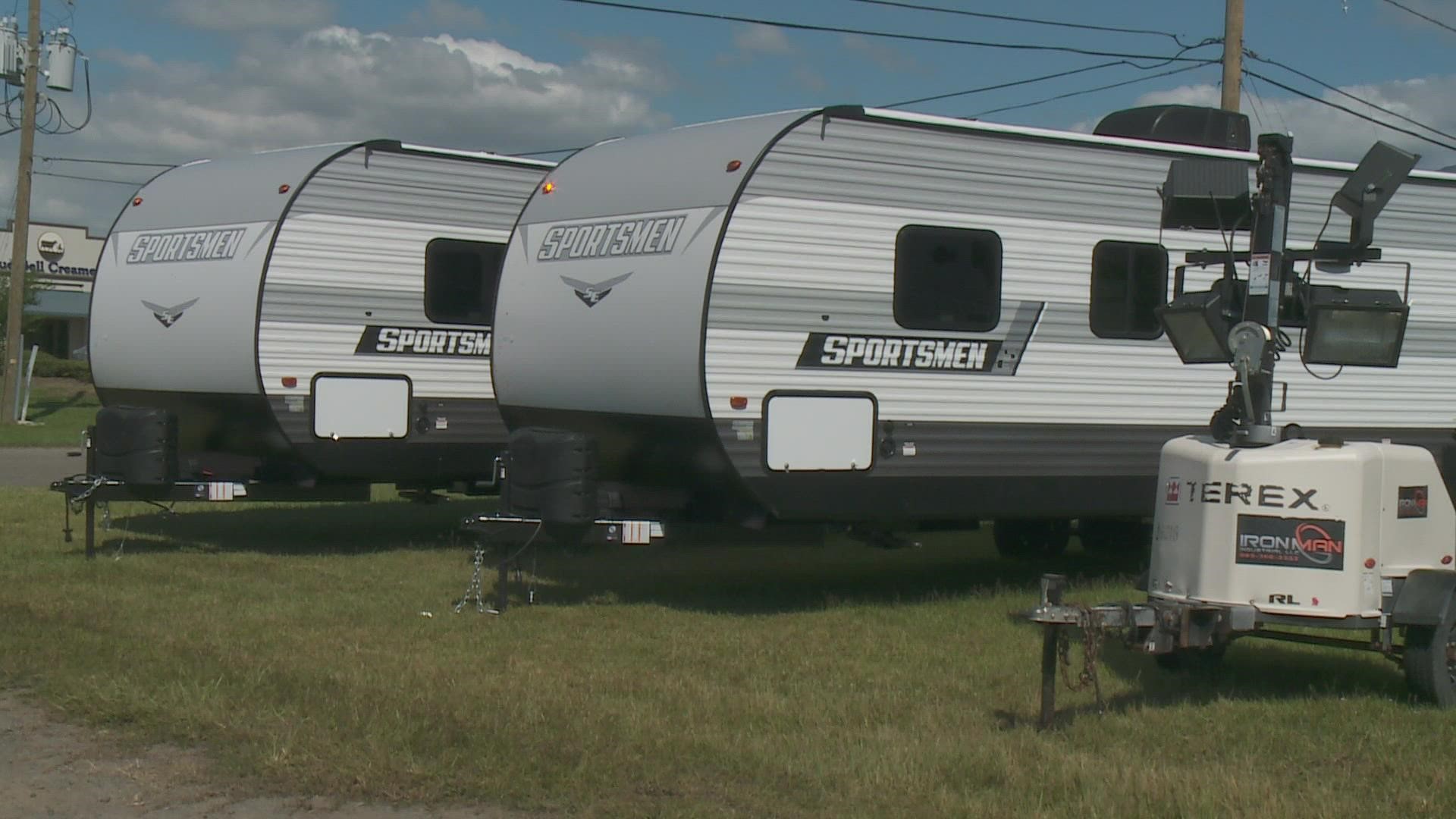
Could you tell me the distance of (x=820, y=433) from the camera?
10242 mm

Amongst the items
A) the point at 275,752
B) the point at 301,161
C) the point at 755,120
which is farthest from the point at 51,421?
the point at 275,752

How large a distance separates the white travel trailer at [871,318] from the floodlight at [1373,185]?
8.09 feet

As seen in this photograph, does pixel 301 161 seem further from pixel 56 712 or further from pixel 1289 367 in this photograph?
pixel 1289 367

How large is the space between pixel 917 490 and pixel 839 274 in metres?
1.51

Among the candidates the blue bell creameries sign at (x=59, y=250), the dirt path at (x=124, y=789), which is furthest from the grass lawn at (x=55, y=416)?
the blue bell creameries sign at (x=59, y=250)

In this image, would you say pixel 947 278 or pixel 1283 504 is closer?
pixel 1283 504

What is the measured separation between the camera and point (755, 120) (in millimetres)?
10578

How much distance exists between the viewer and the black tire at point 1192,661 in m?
8.64

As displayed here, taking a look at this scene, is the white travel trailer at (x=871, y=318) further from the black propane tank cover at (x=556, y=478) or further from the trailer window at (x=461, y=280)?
the trailer window at (x=461, y=280)

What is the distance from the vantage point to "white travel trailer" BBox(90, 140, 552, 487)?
12648 millimetres

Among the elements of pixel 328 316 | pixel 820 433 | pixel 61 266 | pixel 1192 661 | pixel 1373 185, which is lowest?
pixel 1192 661

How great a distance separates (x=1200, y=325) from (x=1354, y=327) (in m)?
0.72

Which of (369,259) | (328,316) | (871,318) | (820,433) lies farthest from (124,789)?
(369,259)

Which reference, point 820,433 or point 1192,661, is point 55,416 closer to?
point 820,433
